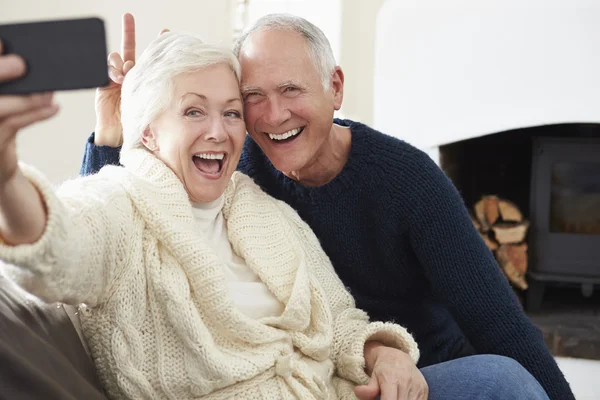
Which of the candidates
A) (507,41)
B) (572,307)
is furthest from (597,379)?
(507,41)

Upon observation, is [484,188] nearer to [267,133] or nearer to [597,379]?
[597,379]

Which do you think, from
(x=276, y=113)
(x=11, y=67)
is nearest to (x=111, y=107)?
(x=276, y=113)

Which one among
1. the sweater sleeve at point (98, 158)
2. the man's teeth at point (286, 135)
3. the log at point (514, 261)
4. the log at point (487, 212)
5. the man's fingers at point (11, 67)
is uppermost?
the man's fingers at point (11, 67)

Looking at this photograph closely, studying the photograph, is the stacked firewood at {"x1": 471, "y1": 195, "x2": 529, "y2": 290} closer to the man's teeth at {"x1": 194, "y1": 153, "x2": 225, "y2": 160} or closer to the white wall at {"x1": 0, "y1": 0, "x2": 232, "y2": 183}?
the white wall at {"x1": 0, "y1": 0, "x2": 232, "y2": 183}

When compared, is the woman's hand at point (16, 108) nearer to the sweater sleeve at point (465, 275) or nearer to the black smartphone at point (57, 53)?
the black smartphone at point (57, 53)

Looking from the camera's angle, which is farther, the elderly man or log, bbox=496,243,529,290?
log, bbox=496,243,529,290

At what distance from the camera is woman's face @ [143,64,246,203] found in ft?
4.28

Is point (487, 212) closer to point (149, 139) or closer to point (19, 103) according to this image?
point (149, 139)

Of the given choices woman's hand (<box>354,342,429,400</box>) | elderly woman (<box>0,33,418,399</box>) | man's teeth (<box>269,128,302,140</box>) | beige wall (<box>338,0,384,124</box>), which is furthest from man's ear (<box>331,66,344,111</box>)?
beige wall (<box>338,0,384,124</box>)

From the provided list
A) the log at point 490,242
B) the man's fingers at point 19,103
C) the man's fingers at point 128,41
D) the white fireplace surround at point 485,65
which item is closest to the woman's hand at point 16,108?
the man's fingers at point 19,103

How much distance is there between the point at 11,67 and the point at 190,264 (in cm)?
56

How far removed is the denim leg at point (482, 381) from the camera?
4.15ft

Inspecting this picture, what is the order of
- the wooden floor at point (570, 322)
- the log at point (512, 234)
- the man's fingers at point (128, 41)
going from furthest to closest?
the log at point (512, 234) < the wooden floor at point (570, 322) < the man's fingers at point (128, 41)

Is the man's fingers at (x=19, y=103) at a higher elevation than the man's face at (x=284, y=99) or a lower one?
higher
